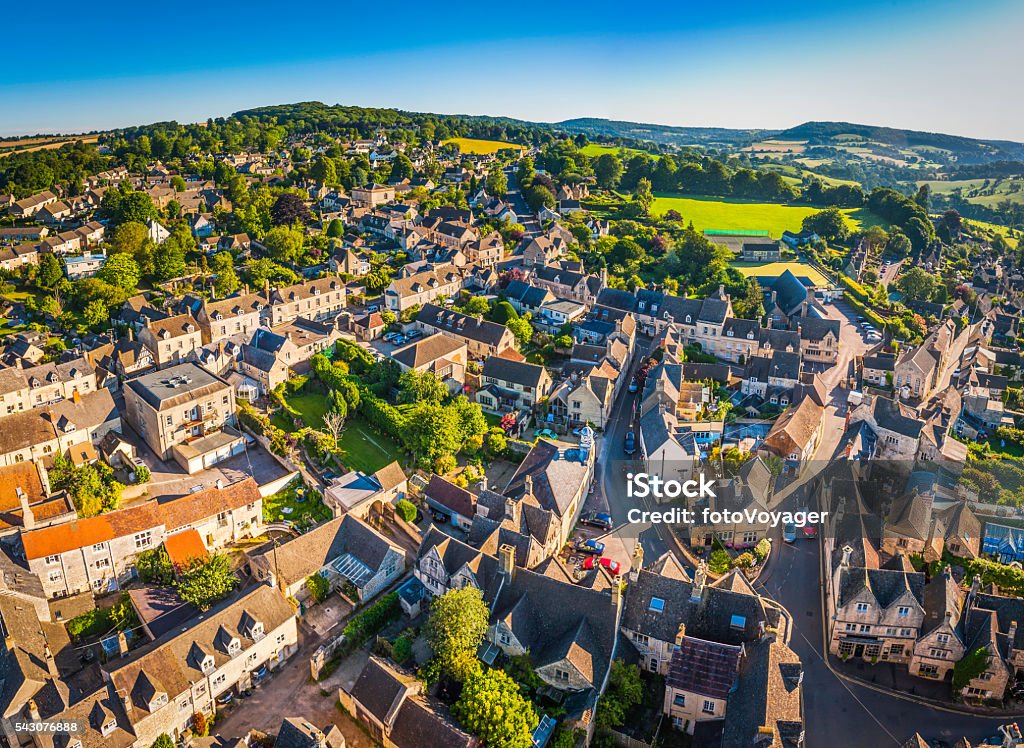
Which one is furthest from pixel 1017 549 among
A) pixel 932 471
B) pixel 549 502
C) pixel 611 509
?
pixel 549 502

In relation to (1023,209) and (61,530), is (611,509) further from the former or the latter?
(1023,209)

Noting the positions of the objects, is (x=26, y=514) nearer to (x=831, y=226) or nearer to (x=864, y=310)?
(x=864, y=310)

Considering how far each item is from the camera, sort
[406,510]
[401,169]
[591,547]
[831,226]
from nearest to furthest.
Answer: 1. [591,547]
2. [406,510]
3. [831,226]
4. [401,169]

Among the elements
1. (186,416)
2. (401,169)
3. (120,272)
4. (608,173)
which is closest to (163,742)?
(186,416)

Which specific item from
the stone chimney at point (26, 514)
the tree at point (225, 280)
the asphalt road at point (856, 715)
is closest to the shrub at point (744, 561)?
the asphalt road at point (856, 715)

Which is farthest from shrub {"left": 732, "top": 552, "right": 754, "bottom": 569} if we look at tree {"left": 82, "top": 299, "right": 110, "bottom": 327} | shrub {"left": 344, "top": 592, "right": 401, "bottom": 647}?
tree {"left": 82, "top": 299, "right": 110, "bottom": 327}

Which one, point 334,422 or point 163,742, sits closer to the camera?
point 163,742

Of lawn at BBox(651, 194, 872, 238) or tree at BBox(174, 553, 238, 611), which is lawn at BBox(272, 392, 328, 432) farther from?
lawn at BBox(651, 194, 872, 238)
